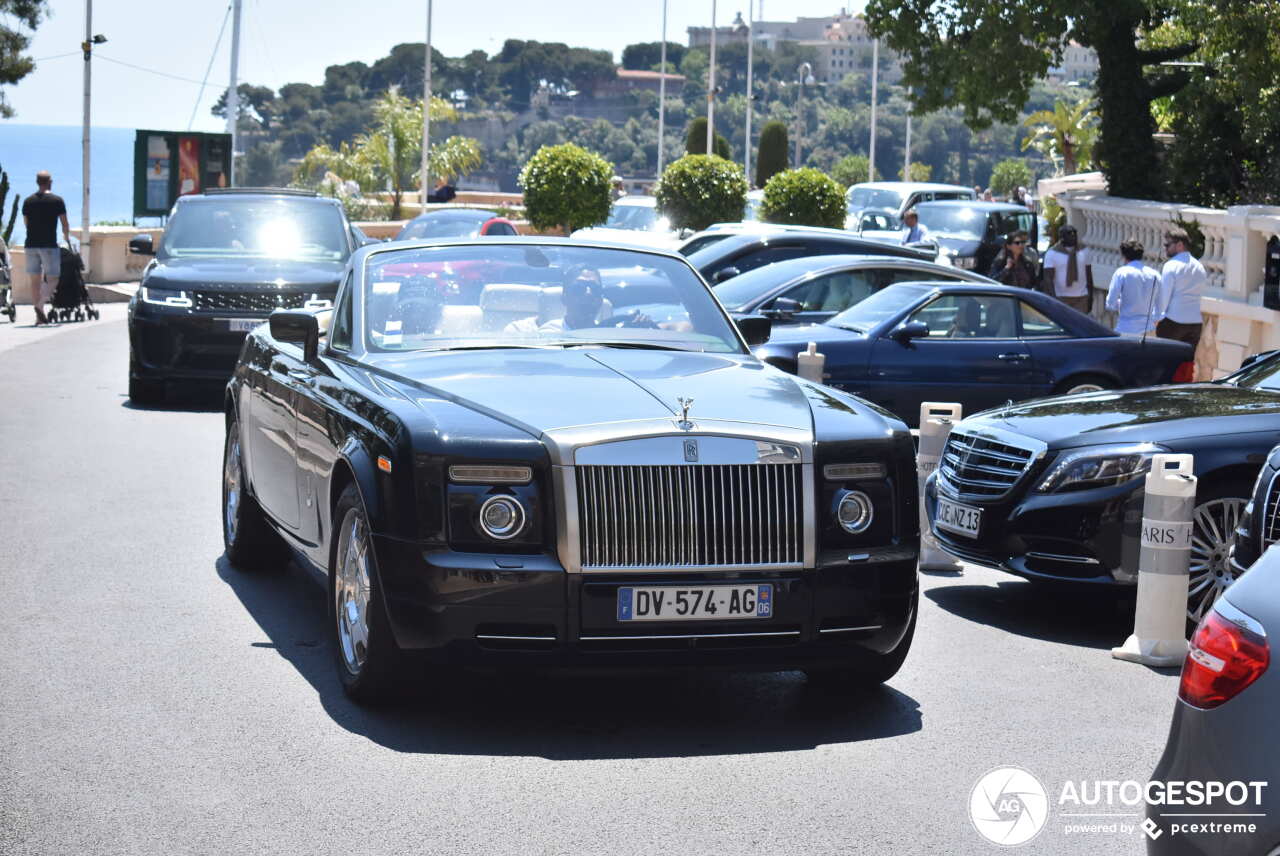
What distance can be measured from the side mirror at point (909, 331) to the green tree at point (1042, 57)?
465 inches

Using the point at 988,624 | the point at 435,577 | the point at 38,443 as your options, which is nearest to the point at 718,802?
the point at 435,577

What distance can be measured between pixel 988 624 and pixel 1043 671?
3.48 ft

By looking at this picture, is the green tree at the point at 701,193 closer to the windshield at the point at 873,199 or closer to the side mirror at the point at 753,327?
the windshield at the point at 873,199

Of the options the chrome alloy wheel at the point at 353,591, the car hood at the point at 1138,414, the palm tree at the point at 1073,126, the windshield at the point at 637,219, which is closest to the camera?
the chrome alloy wheel at the point at 353,591

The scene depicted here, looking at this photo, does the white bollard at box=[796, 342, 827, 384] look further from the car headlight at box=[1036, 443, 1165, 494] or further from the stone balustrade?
A: the stone balustrade

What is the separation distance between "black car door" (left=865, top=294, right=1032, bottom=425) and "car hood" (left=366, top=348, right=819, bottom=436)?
6.80 metres

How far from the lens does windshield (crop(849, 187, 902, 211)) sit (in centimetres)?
3869

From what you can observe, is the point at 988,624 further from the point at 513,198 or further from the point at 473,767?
the point at 513,198

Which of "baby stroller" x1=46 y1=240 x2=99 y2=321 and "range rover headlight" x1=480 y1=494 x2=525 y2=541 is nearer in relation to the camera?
"range rover headlight" x1=480 y1=494 x2=525 y2=541

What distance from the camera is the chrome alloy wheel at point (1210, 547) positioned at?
839 cm

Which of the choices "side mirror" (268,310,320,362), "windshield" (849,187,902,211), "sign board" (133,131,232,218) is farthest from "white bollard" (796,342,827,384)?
"sign board" (133,131,232,218)

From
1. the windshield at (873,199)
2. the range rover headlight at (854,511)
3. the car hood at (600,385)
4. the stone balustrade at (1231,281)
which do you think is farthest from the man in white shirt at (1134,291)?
the windshield at (873,199)

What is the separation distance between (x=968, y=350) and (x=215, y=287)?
6617 millimetres

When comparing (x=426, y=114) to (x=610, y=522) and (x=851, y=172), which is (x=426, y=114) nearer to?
(x=610, y=522)
